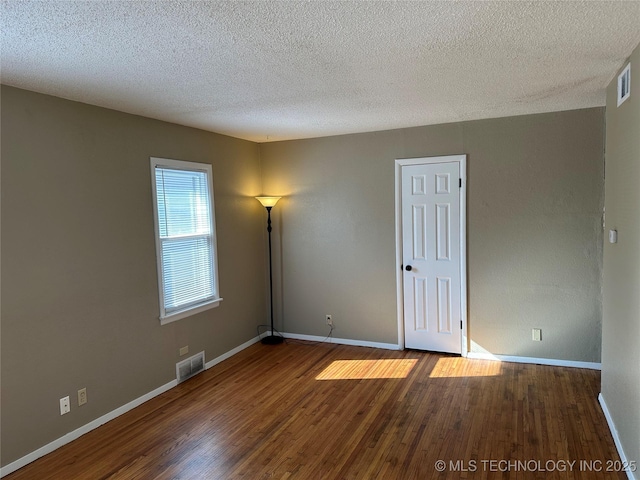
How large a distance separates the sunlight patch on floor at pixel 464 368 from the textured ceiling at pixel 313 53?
2397 mm

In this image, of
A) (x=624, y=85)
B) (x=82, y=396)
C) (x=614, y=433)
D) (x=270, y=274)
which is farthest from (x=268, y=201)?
(x=614, y=433)

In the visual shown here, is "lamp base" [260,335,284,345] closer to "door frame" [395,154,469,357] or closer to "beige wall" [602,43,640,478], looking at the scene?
"door frame" [395,154,469,357]

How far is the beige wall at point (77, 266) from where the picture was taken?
107 inches

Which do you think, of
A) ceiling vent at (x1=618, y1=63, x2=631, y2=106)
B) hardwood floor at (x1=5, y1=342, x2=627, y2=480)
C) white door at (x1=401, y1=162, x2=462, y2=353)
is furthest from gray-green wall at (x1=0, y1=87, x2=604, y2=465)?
ceiling vent at (x1=618, y1=63, x2=631, y2=106)

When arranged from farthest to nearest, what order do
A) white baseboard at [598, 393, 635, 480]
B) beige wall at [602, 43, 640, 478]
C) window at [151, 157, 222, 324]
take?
window at [151, 157, 222, 324], white baseboard at [598, 393, 635, 480], beige wall at [602, 43, 640, 478]

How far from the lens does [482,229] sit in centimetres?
426

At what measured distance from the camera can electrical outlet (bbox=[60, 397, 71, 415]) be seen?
299 centimetres

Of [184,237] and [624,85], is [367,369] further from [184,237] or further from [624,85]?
[624,85]

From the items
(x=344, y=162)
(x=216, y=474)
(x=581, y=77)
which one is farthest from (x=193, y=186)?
(x=581, y=77)

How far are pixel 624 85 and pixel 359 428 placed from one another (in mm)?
2787

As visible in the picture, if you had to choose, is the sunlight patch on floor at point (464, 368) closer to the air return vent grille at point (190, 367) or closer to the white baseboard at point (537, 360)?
the white baseboard at point (537, 360)

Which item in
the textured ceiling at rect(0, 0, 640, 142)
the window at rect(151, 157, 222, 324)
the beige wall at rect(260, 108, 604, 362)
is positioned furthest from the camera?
the beige wall at rect(260, 108, 604, 362)

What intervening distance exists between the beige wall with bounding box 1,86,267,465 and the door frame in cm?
206

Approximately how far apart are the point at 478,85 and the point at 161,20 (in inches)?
83.2
